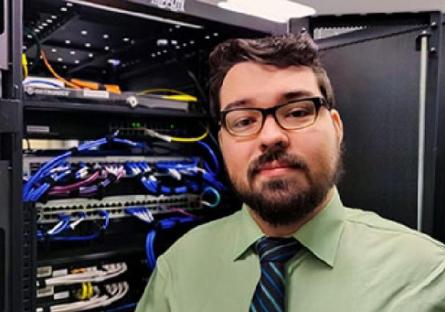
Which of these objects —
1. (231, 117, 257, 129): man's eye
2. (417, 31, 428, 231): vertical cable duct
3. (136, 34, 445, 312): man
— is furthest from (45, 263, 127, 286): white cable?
(417, 31, 428, 231): vertical cable duct

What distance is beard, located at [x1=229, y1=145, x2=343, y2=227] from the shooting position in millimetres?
784

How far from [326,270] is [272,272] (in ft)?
0.32

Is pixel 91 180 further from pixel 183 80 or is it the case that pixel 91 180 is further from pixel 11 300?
pixel 183 80

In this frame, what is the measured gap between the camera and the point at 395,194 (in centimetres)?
97

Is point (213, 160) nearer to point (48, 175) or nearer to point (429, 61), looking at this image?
point (48, 175)

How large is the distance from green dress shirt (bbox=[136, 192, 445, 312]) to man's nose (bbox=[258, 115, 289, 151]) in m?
0.18

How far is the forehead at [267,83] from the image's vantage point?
81 cm

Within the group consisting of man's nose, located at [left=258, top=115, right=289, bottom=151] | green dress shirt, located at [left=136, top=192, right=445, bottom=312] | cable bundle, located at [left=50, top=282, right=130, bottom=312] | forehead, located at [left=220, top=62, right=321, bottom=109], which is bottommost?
cable bundle, located at [left=50, top=282, right=130, bottom=312]

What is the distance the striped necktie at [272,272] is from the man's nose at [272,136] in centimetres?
19

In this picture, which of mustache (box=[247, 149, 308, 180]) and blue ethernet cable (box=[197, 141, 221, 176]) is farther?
blue ethernet cable (box=[197, 141, 221, 176])

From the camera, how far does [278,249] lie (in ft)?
2.71

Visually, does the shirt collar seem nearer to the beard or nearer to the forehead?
the beard

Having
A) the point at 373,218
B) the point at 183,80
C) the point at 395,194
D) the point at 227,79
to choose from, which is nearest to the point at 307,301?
the point at 373,218

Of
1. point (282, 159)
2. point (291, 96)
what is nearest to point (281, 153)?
point (282, 159)
